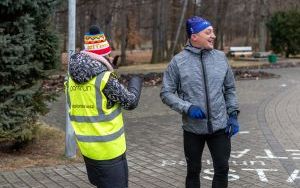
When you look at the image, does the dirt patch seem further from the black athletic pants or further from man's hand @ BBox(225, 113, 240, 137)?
man's hand @ BBox(225, 113, 240, 137)

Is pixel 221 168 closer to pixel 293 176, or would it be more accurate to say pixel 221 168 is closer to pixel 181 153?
pixel 293 176

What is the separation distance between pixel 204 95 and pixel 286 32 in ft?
93.9

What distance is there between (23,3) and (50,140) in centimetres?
245

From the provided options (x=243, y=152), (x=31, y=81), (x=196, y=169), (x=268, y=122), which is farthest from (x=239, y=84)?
(x=196, y=169)

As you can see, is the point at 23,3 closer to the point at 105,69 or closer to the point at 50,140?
the point at 50,140

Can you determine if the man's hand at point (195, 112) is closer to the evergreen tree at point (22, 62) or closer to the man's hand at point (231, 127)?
the man's hand at point (231, 127)

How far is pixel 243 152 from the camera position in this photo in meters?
7.74

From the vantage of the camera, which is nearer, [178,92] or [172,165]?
[178,92]

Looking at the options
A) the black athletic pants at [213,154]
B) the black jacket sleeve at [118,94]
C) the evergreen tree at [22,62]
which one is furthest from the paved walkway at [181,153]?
the black jacket sleeve at [118,94]

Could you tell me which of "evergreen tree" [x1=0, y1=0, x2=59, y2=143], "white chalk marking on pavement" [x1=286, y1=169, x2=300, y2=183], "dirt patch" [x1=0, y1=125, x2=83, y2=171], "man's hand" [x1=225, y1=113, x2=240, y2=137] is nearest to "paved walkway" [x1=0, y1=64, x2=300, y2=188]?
"white chalk marking on pavement" [x1=286, y1=169, x2=300, y2=183]

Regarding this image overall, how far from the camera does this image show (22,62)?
7.00 m

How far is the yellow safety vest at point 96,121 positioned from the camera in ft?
13.1

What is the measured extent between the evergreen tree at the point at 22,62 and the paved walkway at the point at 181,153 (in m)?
0.75

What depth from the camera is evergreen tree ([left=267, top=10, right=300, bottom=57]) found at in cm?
3184
